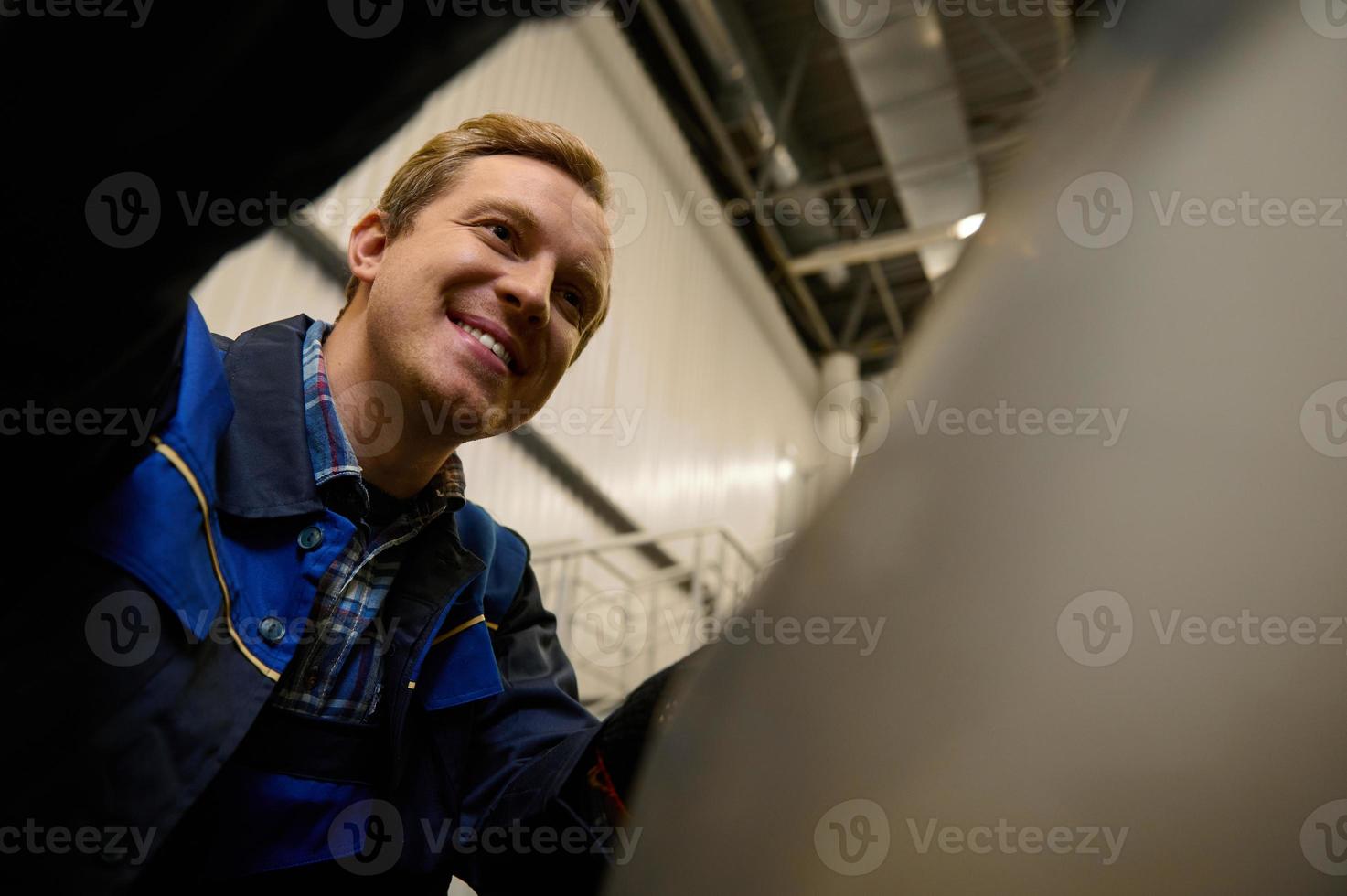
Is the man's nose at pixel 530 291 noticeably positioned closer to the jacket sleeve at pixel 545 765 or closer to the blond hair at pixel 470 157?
the blond hair at pixel 470 157

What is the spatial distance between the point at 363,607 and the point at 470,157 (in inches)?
17.4

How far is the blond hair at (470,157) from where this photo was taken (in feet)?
2.58

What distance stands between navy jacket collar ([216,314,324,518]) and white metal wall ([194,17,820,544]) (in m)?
1.42

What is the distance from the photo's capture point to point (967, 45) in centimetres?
448

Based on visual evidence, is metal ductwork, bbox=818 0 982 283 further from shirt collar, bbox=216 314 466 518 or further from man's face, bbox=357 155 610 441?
shirt collar, bbox=216 314 466 518

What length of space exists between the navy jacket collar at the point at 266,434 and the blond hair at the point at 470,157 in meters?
0.16

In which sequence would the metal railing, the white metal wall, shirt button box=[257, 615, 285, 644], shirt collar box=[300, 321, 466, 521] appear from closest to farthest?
shirt button box=[257, 615, 285, 644]
shirt collar box=[300, 321, 466, 521]
the white metal wall
the metal railing

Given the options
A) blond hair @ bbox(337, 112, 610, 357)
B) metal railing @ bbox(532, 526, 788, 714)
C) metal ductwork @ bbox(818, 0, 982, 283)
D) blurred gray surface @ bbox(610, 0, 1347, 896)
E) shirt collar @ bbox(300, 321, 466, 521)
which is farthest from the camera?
metal ductwork @ bbox(818, 0, 982, 283)

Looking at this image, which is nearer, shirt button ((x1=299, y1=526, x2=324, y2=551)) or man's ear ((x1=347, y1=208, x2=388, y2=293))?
shirt button ((x1=299, y1=526, x2=324, y2=551))

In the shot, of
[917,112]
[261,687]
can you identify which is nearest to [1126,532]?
[261,687]

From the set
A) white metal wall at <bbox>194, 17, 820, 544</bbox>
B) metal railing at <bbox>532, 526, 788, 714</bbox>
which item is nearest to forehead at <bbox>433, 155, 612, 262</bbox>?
white metal wall at <bbox>194, 17, 820, 544</bbox>

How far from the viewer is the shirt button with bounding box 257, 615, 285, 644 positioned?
1.85 feet

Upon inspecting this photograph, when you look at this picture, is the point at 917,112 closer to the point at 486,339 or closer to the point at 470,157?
the point at 470,157

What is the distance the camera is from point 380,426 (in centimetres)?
73
